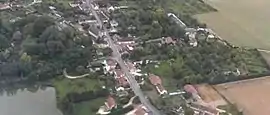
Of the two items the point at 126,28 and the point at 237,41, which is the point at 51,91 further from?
the point at 237,41

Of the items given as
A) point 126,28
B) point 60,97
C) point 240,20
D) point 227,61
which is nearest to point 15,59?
point 60,97

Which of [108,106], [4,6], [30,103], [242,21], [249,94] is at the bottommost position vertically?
[30,103]

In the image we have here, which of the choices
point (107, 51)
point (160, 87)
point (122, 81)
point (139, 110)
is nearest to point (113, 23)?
point (107, 51)

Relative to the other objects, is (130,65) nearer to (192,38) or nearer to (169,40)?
(169,40)

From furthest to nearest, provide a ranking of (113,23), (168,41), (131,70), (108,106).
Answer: (113,23) → (168,41) → (131,70) → (108,106)

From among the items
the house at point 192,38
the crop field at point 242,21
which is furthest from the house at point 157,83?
the crop field at point 242,21

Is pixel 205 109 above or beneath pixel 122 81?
above
